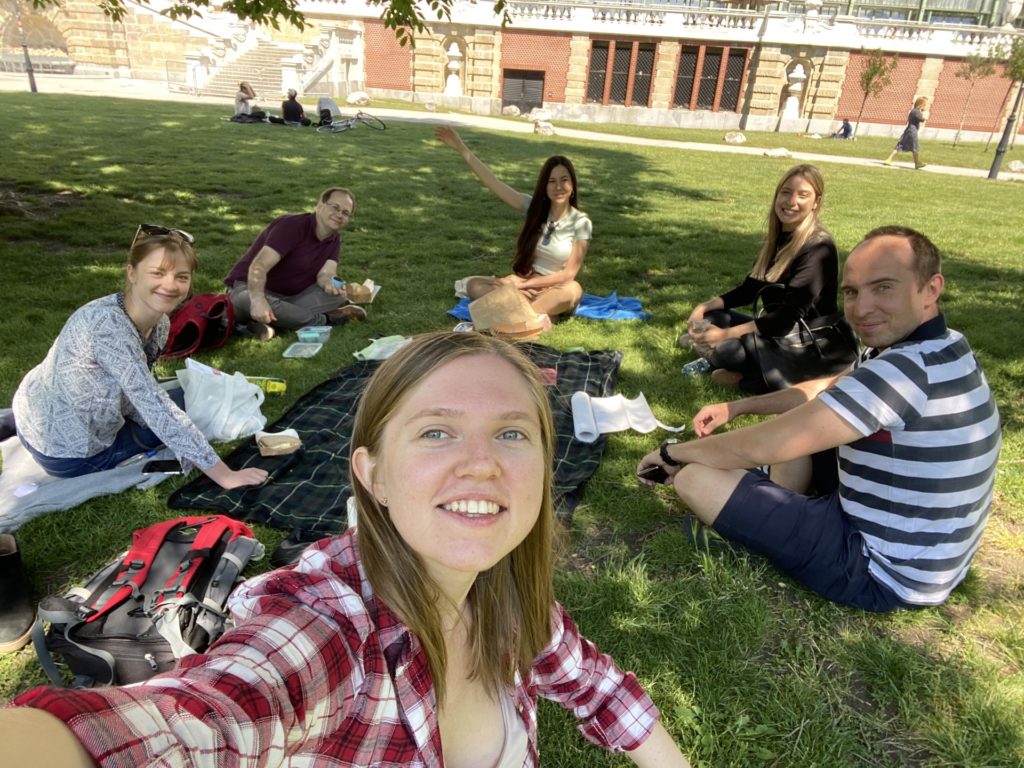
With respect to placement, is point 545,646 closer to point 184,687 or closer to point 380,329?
point 184,687

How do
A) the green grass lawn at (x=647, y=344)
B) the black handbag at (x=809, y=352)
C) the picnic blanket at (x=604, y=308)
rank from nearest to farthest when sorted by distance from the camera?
the green grass lawn at (x=647, y=344), the black handbag at (x=809, y=352), the picnic blanket at (x=604, y=308)

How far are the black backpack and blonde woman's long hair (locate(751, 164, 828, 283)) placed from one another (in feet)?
14.0

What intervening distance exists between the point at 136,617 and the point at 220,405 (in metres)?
1.95

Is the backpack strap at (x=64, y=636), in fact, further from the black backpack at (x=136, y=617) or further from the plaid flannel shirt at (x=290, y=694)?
the plaid flannel shirt at (x=290, y=694)

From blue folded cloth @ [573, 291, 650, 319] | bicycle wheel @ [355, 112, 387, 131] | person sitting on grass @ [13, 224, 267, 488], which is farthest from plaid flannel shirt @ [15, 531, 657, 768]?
bicycle wheel @ [355, 112, 387, 131]

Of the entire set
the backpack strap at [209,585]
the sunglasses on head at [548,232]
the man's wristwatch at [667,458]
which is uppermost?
the sunglasses on head at [548,232]

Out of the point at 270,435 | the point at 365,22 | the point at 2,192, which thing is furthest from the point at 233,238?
the point at 365,22

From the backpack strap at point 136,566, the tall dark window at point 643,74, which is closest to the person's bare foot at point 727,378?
the backpack strap at point 136,566

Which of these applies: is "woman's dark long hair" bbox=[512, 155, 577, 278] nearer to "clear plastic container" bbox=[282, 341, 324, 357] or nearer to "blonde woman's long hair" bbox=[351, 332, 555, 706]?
"clear plastic container" bbox=[282, 341, 324, 357]

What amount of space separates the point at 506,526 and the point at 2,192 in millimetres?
10820

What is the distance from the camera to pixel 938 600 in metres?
2.70

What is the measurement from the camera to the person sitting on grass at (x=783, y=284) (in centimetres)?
458

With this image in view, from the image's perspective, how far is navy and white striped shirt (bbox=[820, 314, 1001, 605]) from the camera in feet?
7.73

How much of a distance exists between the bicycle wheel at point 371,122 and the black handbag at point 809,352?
57.6ft
